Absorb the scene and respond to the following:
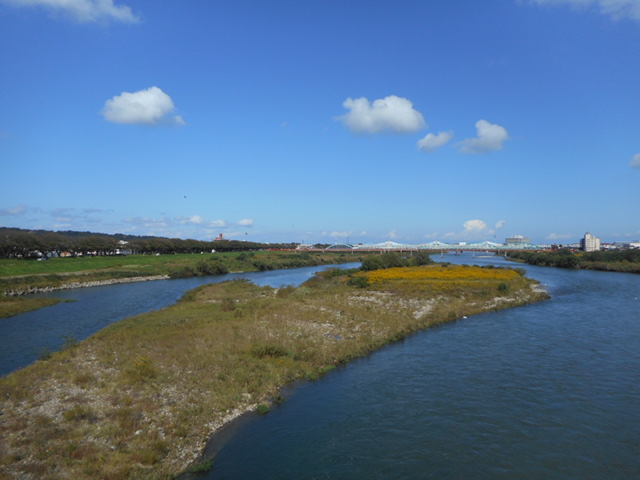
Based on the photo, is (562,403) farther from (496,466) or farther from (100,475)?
(100,475)

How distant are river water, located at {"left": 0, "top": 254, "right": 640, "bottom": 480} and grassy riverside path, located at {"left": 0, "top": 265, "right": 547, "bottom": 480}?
155 centimetres

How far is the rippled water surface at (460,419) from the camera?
43.7 ft

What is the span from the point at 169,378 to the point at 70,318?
2674 cm

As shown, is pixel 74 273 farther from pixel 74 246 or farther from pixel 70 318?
pixel 74 246

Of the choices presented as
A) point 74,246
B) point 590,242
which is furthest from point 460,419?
point 590,242

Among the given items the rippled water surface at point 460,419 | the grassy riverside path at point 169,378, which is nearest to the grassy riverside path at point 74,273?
the grassy riverside path at point 169,378

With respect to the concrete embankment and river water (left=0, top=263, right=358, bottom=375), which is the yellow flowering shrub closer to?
river water (left=0, top=263, right=358, bottom=375)

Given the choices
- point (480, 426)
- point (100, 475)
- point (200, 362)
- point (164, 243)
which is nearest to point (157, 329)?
point (200, 362)

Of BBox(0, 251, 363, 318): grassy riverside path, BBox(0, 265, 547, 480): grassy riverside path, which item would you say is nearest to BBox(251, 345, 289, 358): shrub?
BBox(0, 265, 547, 480): grassy riverside path

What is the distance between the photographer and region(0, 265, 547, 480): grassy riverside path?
12.5 m

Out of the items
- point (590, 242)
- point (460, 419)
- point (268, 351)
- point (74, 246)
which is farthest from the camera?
point (590, 242)

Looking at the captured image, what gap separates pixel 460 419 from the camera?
1662cm

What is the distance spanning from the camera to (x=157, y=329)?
27.4 metres

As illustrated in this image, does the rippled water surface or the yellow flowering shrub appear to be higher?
the yellow flowering shrub
